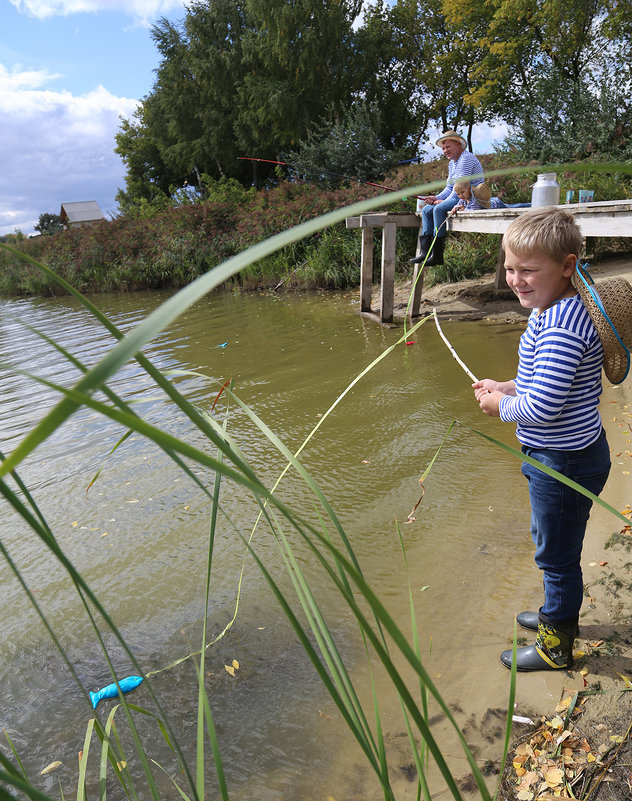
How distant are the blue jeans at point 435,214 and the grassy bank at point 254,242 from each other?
1.99 metres

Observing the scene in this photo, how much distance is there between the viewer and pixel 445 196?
7.36m

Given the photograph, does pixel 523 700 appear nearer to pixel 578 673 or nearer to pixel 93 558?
pixel 578 673

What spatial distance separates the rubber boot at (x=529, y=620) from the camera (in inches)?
87.0

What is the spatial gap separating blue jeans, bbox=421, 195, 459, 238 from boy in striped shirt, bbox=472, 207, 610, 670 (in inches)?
225

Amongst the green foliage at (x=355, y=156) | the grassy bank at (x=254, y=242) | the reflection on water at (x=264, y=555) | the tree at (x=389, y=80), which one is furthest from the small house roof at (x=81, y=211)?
the reflection on water at (x=264, y=555)

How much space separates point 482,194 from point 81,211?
53.8 m

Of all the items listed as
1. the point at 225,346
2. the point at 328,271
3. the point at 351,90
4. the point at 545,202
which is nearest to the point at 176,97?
the point at 351,90

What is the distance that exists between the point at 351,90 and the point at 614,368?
84.4ft

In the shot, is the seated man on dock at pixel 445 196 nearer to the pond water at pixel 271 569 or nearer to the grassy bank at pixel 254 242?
the grassy bank at pixel 254 242

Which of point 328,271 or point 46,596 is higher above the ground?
point 328,271

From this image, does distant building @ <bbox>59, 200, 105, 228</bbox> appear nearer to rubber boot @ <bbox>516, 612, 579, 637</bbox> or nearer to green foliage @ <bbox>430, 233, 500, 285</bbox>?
green foliage @ <bbox>430, 233, 500, 285</bbox>

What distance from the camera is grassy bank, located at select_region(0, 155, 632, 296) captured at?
9406mm

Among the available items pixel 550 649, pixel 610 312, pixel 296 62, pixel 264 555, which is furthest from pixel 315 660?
pixel 296 62

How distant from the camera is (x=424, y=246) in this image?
7594 millimetres
